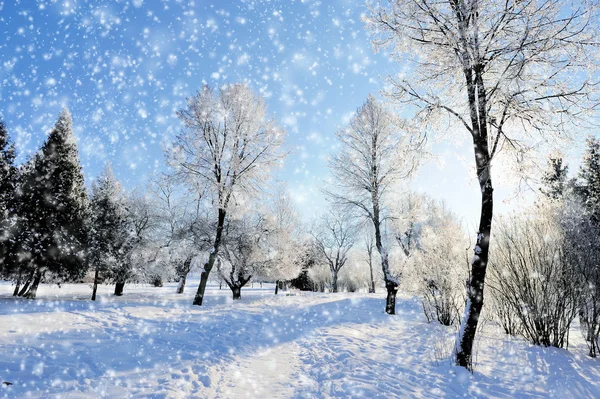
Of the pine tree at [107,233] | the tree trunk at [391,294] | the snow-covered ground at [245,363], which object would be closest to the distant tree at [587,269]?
the snow-covered ground at [245,363]

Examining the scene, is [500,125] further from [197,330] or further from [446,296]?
[197,330]

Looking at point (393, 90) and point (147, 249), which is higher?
point (393, 90)

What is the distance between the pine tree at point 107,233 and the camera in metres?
18.0

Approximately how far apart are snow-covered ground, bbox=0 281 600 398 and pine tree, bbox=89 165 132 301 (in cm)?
1192

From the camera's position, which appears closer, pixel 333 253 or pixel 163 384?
pixel 163 384

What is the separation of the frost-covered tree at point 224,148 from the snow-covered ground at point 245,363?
620 centimetres

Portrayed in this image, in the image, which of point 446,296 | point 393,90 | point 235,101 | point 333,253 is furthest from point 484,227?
point 333,253

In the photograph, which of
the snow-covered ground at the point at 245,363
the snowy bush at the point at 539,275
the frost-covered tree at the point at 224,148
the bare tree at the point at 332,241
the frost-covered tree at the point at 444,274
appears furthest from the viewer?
the bare tree at the point at 332,241

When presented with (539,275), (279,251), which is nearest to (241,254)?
(279,251)

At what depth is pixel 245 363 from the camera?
5.97 m

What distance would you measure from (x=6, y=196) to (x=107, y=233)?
5.18 metres

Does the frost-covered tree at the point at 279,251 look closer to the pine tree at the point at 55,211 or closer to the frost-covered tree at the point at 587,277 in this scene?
the pine tree at the point at 55,211

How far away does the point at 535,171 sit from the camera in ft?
22.3

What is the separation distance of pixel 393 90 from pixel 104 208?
19.5m
